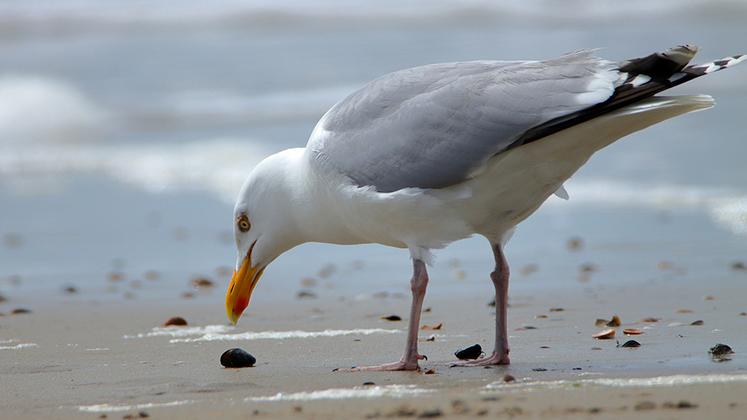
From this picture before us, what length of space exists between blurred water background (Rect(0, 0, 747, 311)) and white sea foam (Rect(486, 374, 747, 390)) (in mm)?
3399

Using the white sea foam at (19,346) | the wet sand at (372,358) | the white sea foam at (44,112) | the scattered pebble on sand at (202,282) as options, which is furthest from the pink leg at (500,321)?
the white sea foam at (44,112)

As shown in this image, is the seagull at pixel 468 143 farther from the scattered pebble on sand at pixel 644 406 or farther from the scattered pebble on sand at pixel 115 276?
the scattered pebble on sand at pixel 115 276

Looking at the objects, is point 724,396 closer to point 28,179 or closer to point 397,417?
point 397,417

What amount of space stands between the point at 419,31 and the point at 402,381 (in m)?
16.1

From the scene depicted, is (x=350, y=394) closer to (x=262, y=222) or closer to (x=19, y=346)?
(x=262, y=222)

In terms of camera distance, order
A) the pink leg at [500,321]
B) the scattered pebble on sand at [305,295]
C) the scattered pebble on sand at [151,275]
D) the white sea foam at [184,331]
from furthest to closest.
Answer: the scattered pebble on sand at [151,275] → the scattered pebble on sand at [305,295] → the white sea foam at [184,331] → the pink leg at [500,321]

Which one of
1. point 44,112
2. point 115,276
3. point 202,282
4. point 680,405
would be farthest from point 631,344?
point 44,112

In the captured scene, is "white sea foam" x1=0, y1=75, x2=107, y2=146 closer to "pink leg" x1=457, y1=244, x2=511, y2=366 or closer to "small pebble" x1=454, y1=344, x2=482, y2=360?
"pink leg" x1=457, y1=244, x2=511, y2=366

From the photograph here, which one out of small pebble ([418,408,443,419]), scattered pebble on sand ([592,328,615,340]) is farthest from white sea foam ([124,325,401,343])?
small pebble ([418,408,443,419])

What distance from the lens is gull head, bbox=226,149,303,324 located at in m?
6.22

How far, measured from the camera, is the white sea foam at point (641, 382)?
4.51 metres

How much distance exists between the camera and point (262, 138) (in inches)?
577

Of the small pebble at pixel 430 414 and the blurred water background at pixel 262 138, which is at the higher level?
the blurred water background at pixel 262 138

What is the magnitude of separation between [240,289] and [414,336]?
4.12 feet
